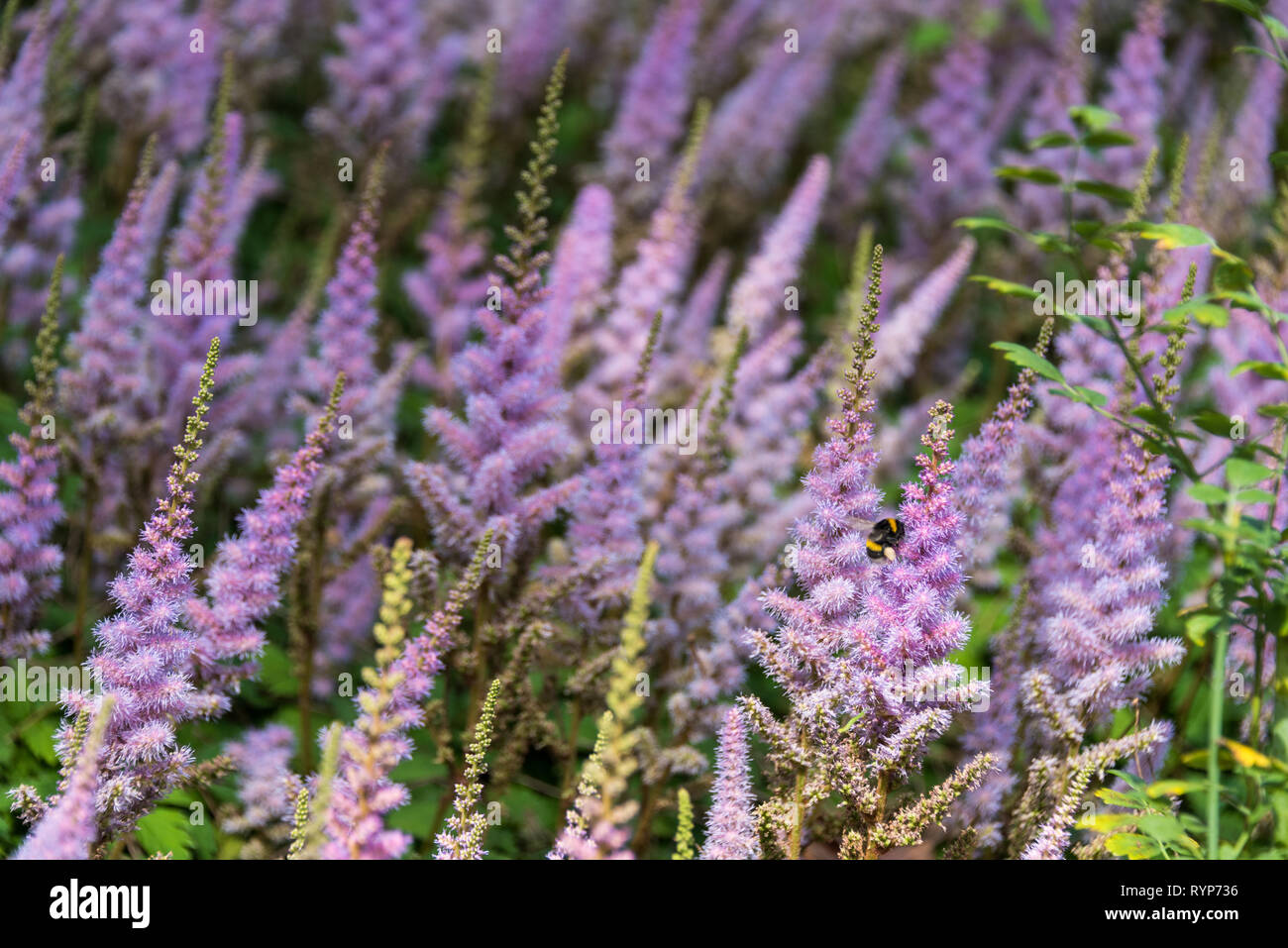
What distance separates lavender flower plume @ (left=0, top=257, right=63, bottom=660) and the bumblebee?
2.80 metres

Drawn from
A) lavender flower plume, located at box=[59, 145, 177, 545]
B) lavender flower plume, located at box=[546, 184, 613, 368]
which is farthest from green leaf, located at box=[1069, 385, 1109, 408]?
lavender flower plume, located at box=[59, 145, 177, 545]

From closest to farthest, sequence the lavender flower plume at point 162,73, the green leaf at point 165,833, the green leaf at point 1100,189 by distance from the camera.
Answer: the green leaf at point 1100,189 → the green leaf at point 165,833 → the lavender flower plume at point 162,73

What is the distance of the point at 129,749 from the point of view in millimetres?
3418

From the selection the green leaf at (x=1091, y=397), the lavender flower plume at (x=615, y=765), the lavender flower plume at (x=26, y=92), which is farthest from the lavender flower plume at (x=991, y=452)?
the lavender flower plume at (x=26, y=92)

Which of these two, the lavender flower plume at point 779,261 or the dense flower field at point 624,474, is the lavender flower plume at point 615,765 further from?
the lavender flower plume at point 779,261

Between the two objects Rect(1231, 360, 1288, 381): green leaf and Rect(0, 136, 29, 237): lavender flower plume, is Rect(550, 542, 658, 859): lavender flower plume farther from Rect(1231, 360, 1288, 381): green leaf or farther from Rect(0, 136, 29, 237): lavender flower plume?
Rect(0, 136, 29, 237): lavender flower plume

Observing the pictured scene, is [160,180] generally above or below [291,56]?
below

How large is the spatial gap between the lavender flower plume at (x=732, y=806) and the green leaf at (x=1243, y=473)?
57.9 inches

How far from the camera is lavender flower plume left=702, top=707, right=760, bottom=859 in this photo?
3.38 meters

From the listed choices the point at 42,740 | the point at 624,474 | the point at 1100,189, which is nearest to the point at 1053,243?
the point at 1100,189

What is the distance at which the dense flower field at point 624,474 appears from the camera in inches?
134
